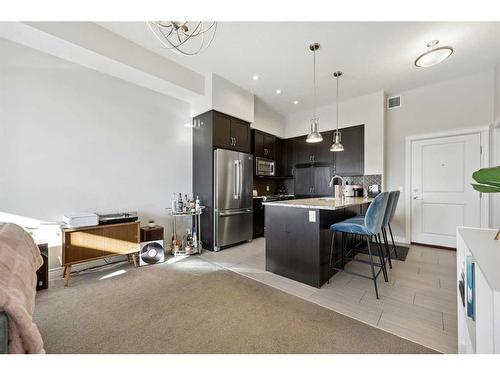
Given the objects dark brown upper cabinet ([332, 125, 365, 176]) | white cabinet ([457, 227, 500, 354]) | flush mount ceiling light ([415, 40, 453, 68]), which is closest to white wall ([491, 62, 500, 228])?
flush mount ceiling light ([415, 40, 453, 68])

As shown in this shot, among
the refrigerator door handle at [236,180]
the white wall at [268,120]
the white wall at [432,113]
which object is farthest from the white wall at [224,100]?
the white wall at [432,113]

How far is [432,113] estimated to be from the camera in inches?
143

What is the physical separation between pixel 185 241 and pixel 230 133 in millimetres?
2144

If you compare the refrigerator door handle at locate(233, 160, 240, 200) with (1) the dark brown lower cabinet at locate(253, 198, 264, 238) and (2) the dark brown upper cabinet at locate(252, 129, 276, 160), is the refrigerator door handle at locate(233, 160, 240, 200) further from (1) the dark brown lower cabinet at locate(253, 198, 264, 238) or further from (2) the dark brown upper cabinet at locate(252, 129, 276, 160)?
(2) the dark brown upper cabinet at locate(252, 129, 276, 160)

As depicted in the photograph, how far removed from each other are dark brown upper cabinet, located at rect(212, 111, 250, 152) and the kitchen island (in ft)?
5.43

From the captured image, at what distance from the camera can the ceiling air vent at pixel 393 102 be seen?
398 cm

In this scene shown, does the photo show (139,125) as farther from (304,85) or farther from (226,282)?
(304,85)

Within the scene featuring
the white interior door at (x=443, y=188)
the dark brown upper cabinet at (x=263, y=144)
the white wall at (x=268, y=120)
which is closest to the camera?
the white interior door at (x=443, y=188)

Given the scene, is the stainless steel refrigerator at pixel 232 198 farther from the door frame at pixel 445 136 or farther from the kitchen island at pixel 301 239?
the door frame at pixel 445 136

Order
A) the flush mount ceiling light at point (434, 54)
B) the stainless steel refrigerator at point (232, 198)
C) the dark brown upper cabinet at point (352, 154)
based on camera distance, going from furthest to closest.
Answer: the dark brown upper cabinet at point (352, 154) < the stainless steel refrigerator at point (232, 198) < the flush mount ceiling light at point (434, 54)

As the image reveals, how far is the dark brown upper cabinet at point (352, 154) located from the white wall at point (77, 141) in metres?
3.52

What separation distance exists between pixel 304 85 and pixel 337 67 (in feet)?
2.38

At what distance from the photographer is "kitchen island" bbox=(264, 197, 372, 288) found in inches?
86.5

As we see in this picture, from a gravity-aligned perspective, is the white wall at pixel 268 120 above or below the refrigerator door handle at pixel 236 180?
above
